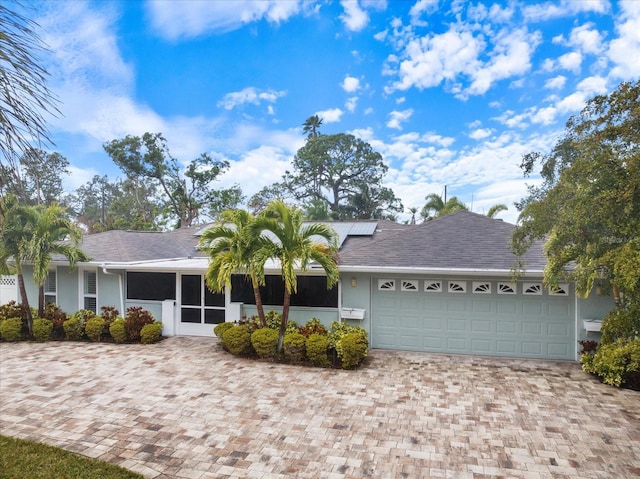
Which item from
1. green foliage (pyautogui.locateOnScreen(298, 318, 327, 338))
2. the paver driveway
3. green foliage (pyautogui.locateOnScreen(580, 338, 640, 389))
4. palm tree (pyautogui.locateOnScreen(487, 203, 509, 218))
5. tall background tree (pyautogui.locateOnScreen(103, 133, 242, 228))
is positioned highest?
tall background tree (pyautogui.locateOnScreen(103, 133, 242, 228))

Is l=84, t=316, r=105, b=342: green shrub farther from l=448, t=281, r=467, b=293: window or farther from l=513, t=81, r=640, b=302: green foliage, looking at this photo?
l=513, t=81, r=640, b=302: green foliage

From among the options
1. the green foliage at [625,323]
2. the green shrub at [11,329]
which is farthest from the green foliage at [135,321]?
the green foliage at [625,323]

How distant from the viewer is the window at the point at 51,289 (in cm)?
1360

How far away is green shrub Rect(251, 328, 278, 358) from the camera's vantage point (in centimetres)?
973

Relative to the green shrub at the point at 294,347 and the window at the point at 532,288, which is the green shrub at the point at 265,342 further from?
the window at the point at 532,288

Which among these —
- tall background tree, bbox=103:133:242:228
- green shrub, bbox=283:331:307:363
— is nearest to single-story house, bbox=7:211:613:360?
green shrub, bbox=283:331:307:363

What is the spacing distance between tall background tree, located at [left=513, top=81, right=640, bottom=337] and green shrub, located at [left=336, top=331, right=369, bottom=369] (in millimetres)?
4783

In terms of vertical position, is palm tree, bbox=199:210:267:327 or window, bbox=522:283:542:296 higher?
palm tree, bbox=199:210:267:327

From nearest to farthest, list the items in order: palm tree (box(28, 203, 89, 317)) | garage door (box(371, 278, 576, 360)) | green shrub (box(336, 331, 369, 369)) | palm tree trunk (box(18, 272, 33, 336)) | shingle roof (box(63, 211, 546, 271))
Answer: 1. green shrub (box(336, 331, 369, 369))
2. garage door (box(371, 278, 576, 360))
3. shingle roof (box(63, 211, 546, 271))
4. palm tree (box(28, 203, 89, 317))
5. palm tree trunk (box(18, 272, 33, 336))

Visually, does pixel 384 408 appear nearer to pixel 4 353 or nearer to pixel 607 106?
pixel 607 106

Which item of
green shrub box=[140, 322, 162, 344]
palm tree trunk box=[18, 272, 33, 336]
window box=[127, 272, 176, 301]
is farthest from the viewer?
window box=[127, 272, 176, 301]

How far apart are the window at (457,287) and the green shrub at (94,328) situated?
11.0 metres

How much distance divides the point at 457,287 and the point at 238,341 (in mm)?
6338

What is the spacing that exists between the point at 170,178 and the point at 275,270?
25933mm
